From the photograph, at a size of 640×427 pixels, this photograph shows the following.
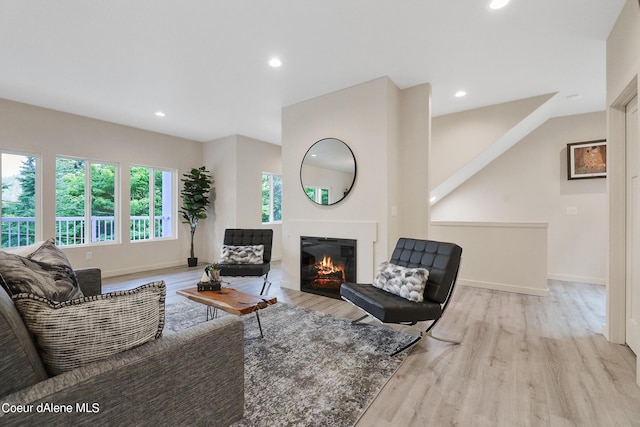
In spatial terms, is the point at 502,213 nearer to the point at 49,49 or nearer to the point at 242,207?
the point at 242,207

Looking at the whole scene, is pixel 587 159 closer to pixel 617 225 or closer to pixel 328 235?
pixel 617 225

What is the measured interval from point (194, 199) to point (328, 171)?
10.3 feet

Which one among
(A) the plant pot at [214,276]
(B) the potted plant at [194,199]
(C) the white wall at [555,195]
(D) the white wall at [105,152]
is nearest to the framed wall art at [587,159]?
(C) the white wall at [555,195]

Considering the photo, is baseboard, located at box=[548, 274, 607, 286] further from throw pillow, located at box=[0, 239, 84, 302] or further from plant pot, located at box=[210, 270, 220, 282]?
throw pillow, located at box=[0, 239, 84, 302]

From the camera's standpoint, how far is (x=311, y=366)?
1.99 meters

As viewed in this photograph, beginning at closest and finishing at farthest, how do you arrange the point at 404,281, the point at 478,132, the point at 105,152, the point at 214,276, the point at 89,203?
the point at 404,281 → the point at 214,276 → the point at 478,132 → the point at 89,203 → the point at 105,152

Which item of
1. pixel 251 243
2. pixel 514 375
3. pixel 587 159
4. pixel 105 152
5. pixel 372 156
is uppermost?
pixel 105 152

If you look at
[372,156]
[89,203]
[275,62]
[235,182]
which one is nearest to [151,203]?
[89,203]

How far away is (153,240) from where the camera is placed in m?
5.40

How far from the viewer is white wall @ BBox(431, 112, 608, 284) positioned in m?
4.32

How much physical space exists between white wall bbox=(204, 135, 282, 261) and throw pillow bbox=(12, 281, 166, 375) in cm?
466

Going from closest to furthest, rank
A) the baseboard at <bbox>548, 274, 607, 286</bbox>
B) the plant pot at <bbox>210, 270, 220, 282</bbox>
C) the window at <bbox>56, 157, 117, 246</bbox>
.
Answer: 1. the plant pot at <bbox>210, 270, 220, 282</bbox>
2. the baseboard at <bbox>548, 274, 607, 286</bbox>
3. the window at <bbox>56, 157, 117, 246</bbox>

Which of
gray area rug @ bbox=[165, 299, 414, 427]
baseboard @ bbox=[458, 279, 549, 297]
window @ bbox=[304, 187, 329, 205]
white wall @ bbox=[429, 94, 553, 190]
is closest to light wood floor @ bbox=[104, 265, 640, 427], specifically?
gray area rug @ bbox=[165, 299, 414, 427]

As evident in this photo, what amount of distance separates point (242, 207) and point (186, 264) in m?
1.69
